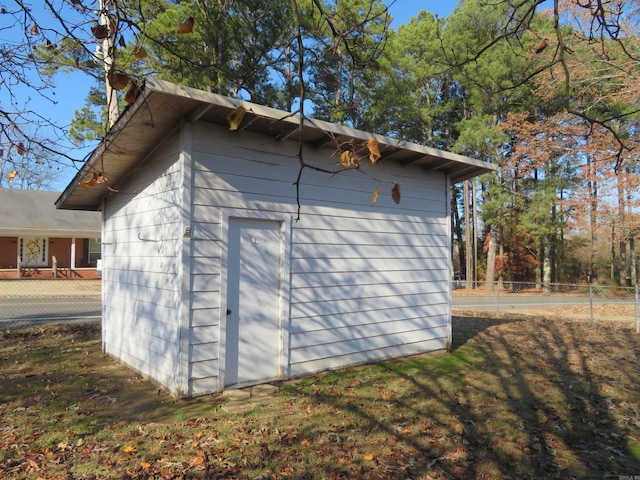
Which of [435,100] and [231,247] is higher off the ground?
[435,100]

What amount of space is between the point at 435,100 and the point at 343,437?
2656 centimetres

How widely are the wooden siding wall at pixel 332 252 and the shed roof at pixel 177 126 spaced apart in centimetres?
23

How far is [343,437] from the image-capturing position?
382 centimetres

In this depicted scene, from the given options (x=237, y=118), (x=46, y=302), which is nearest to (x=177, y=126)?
(x=237, y=118)

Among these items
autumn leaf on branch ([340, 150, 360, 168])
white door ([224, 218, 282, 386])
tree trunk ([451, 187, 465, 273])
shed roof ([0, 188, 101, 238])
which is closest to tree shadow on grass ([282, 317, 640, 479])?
white door ([224, 218, 282, 386])

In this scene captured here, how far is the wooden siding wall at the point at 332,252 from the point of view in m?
4.89

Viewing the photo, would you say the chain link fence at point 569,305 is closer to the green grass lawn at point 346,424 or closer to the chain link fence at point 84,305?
the chain link fence at point 84,305

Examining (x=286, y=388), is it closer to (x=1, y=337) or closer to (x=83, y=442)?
(x=83, y=442)

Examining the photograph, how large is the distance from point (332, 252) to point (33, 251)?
77.7ft

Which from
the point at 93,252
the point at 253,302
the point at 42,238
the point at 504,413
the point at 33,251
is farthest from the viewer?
the point at 93,252

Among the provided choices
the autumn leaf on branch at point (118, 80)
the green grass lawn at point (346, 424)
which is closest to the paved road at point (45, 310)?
the green grass lawn at point (346, 424)

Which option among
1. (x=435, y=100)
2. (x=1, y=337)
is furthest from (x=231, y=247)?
(x=435, y=100)

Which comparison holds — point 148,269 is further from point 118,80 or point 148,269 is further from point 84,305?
point 84,305

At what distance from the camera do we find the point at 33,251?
76.0ft
